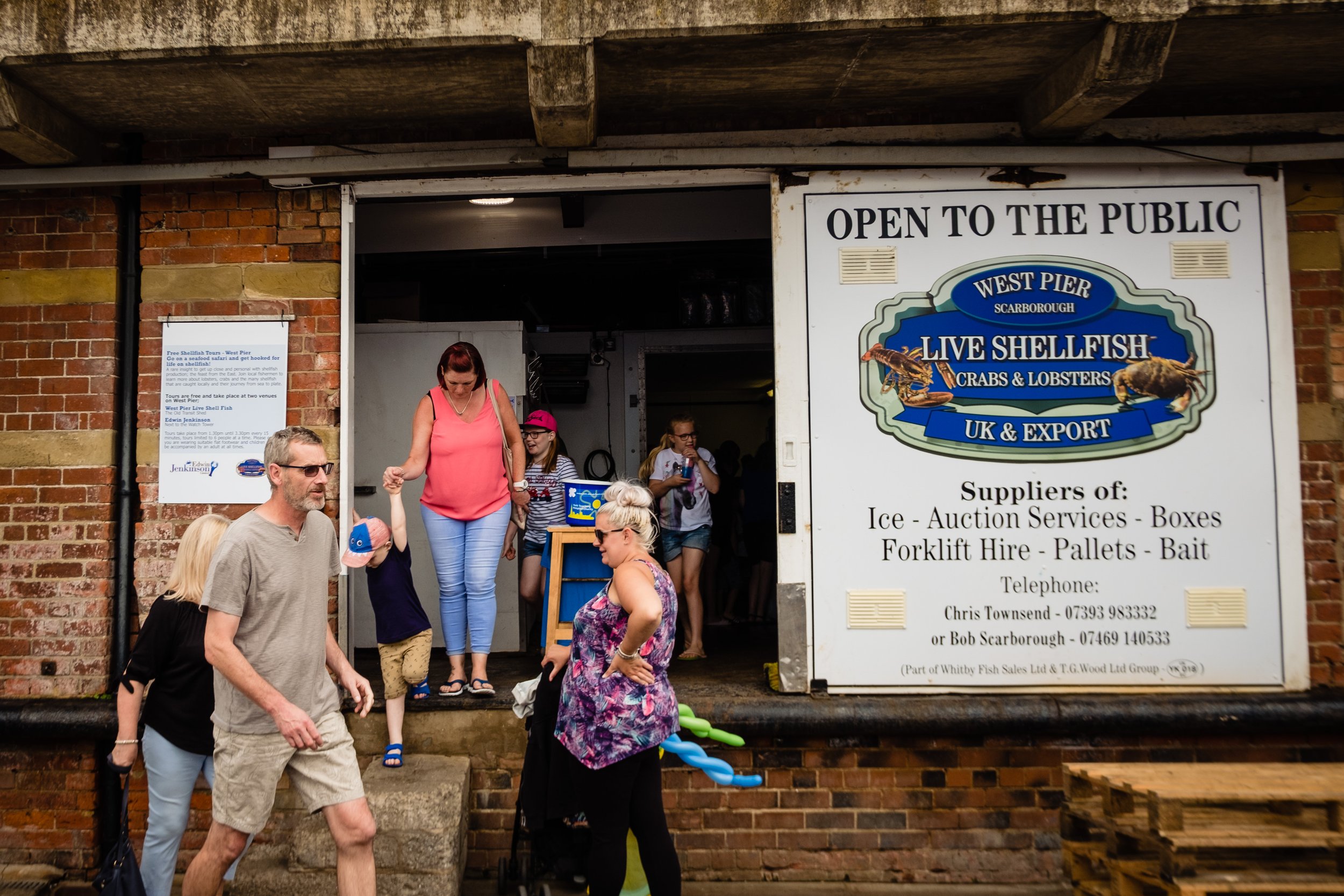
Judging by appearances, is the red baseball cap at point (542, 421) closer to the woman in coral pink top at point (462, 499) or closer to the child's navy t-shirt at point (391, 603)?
the woman in coral pink top at point (462, 499)

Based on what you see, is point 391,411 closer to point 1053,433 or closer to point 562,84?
point 562,84

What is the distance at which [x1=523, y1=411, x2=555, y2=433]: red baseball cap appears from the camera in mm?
6160

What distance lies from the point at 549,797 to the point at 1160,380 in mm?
3668

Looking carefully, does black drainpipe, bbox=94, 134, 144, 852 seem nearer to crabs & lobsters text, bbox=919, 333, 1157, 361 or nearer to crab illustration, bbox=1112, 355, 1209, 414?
crabs & lobsters text, bbox=919, 333, 1157, 361

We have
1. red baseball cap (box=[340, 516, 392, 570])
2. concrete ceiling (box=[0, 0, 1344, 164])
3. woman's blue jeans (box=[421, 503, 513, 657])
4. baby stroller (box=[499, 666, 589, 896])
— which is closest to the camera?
baby stroller (box=[499, 666, 589, 896])

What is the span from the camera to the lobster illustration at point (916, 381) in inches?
189

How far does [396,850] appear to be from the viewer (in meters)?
4.20

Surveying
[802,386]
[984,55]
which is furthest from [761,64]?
[802,386]

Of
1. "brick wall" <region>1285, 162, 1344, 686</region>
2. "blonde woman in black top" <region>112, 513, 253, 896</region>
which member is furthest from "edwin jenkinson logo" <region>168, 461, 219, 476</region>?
"brick wall" <region>1285, 162, 1344, 686</region>

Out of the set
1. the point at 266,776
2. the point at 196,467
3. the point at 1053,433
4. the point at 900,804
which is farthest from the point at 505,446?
the point at 1053,433

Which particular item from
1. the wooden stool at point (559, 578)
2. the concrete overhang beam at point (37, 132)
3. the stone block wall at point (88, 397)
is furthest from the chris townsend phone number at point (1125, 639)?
the concrete overhang beam at point (37, 132)

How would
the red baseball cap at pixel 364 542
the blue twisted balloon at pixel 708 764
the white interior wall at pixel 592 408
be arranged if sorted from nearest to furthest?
the blue twisted balloon at pixel 708 764, the red baseball cap at pixel 364 542, the white interior wall at pixel 592 408

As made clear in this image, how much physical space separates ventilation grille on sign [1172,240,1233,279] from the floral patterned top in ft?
10.7

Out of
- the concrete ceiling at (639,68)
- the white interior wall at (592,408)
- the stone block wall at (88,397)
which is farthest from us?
the white interior wall at (592,408)
